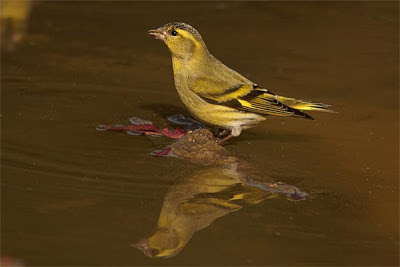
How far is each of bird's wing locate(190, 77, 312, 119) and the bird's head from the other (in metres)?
0.33

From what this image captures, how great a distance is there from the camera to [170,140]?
7105 millimetres

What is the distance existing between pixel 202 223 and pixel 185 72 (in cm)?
227

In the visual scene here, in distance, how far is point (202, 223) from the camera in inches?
210

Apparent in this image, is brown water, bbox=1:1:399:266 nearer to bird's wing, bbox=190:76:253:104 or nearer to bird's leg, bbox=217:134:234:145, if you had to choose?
bird's leg, bbox=217:134:234:145

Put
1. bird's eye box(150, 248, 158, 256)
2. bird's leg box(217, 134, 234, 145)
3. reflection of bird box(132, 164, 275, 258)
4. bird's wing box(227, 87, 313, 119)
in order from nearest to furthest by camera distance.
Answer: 1. bird's eye box(150, 248, 158, 256)
2. reflection of bird box(132, 164, 275, 258)
3. bird's wing box(227, 87, 313, 119)
4. bird's leg box(217, 134, 234, 145)

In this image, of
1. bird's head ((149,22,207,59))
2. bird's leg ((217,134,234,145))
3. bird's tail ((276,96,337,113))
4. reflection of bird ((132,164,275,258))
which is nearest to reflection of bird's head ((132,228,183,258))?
reflection of bird ((132,164,275,258))

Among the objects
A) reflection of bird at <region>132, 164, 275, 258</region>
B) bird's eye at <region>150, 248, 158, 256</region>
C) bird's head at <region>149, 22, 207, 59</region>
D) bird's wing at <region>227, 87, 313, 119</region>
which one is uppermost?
bird's head at <region>149, 22, 207, 59</region>

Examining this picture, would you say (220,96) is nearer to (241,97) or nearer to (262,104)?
(241,97)

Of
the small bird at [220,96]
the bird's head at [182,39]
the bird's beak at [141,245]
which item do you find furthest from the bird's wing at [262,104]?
the bird's beak at [141,245]

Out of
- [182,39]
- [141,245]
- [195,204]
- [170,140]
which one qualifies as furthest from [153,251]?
[182,39]

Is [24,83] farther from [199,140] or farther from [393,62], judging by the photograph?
[393,62]

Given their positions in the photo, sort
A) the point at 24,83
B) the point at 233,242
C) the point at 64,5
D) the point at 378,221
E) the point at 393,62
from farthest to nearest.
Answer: the point at 64,5, the point at 393,62, the point at 24,83, the point at 378,221, the point at 233,242

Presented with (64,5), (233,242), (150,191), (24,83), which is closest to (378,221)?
(233,242)

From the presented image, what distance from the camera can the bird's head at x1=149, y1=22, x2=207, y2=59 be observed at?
738cm
